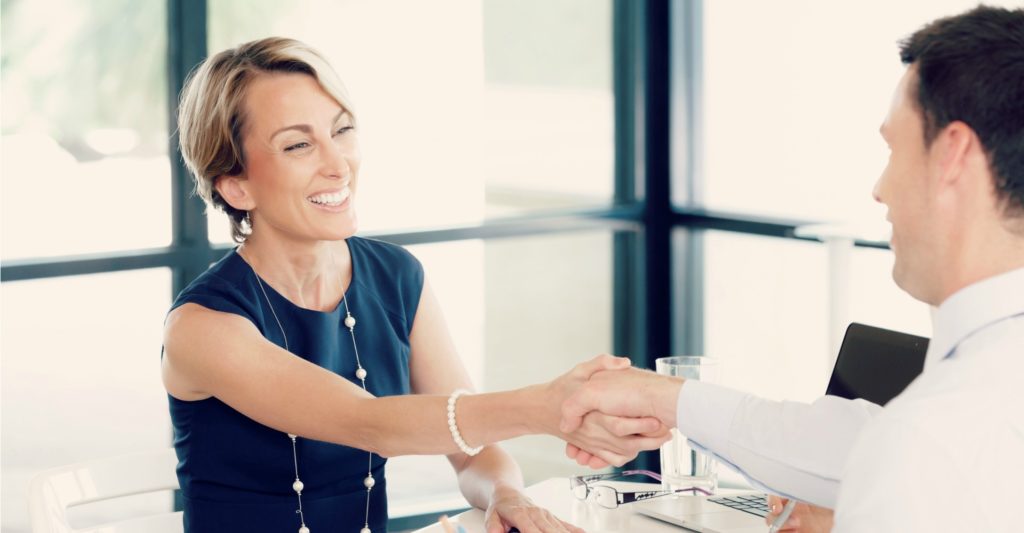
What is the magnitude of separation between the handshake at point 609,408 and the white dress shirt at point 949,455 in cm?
72

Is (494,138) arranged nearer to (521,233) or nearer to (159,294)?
(521,233)

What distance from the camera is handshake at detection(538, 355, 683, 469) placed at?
202 cm

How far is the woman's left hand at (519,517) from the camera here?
6.57 feet

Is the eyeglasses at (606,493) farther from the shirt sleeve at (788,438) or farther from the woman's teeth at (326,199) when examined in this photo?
the woman's teeth at (326,199)

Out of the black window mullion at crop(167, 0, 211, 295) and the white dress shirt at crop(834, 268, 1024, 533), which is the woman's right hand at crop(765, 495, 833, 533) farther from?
the black window mullion at crop(167, 0, 211, 295)

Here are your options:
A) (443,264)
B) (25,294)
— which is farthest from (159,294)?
(443,264)

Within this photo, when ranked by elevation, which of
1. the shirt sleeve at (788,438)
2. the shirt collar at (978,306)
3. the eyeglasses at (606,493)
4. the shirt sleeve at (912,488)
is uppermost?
the shirt collar at (978,306)

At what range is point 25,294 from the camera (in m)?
3.56

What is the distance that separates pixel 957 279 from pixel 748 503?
83cm

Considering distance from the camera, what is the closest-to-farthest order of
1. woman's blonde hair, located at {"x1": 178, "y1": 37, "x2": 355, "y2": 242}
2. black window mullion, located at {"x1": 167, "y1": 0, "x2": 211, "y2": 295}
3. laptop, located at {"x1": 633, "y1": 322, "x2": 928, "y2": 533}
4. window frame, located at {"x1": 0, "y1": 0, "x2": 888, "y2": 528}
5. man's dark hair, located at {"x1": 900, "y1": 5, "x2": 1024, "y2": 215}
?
man's dark hair, located at {"x1": 900, "y1": 5, "x2": 1024, "y2": 215} < laptop, located at {"x1": 633, "y1": 322, "x2": 928, "y2": 533} < woman's blonde hair, located at {"x1": 178, "y1": 37, "x2": 355, "y2": 242} < black window mullion, located at {"x1": 167, "y1": 0, "x2": 211, "y2": 295} < window frame, located at {"x1": 0, "y1": 0, "x2": 888, "y2": 528}

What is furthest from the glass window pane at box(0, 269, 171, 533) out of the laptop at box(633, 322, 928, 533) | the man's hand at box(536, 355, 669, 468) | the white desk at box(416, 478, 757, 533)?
the laptop at box(633, 322, 928, 533)

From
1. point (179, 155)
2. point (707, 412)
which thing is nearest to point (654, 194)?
point (179, 155)

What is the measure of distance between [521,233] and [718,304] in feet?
2.54

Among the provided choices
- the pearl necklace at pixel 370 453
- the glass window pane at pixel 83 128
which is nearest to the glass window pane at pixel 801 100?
the glass window pane at pixel 83 128
